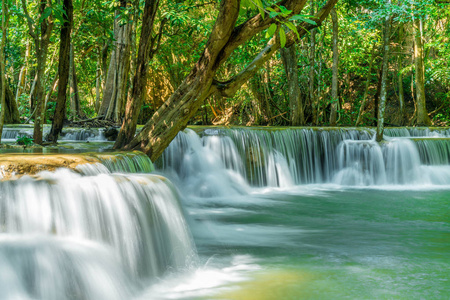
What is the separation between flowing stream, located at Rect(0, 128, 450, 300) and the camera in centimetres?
394

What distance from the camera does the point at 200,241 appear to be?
20.4 feet

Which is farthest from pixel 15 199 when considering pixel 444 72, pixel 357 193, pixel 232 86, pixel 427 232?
Result: pixel 444 72

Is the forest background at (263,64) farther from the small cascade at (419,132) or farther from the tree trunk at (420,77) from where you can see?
the small cascade at (419,132)

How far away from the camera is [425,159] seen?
12.3 m

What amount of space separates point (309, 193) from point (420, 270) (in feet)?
18.1

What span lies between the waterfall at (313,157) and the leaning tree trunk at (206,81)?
3.39 meters

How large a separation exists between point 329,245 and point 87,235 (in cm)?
301

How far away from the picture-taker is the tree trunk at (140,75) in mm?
7328

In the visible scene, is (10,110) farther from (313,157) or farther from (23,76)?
(313,157)

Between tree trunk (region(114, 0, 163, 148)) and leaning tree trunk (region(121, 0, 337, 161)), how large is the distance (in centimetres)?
33

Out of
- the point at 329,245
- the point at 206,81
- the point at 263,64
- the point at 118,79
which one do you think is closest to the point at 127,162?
the point at 206,81

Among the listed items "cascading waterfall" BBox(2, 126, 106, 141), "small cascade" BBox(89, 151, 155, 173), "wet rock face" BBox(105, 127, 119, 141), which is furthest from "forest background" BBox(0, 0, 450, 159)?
"small cascade" BBox(89, 151, 155, 173)

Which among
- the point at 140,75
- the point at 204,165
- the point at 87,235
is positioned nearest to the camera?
the point at 87,235

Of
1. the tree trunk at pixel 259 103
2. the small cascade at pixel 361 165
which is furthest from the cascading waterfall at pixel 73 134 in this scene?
the tree trunk at pixel 259 103
